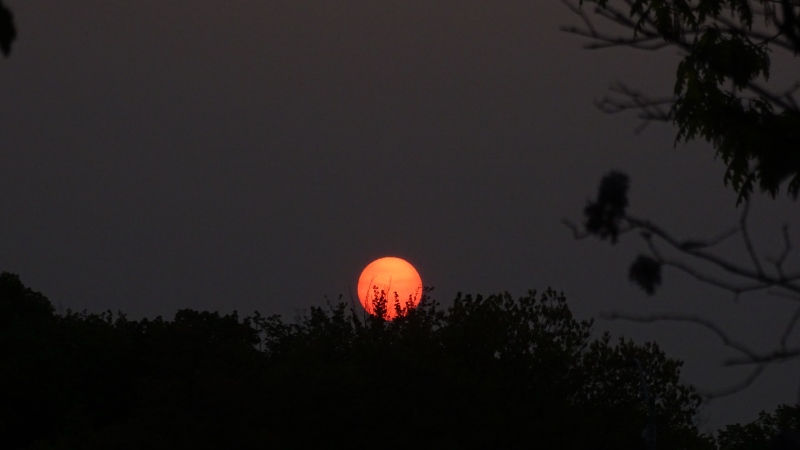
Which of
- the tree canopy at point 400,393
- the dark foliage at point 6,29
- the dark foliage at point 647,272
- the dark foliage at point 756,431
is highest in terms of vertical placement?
the dark foliage at point 756,431

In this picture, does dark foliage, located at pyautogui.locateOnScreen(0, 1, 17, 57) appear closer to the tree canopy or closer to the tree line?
the tree line

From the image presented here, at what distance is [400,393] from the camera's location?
3547cm

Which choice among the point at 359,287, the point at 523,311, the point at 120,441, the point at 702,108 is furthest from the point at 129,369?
the point at 702,108

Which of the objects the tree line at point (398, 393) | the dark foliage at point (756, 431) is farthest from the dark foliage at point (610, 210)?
the dark foliage at point (756, 431)

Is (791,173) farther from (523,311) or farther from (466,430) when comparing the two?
(523,311)

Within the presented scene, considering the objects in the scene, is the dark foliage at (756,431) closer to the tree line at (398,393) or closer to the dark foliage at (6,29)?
the tree line at (398,393)

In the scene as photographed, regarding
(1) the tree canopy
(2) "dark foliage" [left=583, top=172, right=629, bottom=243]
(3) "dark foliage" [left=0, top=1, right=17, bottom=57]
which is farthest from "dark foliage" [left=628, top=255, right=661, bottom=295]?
(1) the tree canopy

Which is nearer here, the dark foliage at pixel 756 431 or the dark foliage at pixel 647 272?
the dark foliage at pixel 647 272

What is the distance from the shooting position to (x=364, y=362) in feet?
125

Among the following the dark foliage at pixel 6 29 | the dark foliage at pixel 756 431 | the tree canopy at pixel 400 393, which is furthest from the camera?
the dark foliage at pixel 756 431

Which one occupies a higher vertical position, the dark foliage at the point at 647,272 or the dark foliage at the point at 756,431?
the dark foliage at the point at 756,431

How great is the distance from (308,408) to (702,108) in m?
28.4

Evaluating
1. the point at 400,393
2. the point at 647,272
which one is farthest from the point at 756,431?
the point at 647,272

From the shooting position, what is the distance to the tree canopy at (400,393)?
34562 millimetres
